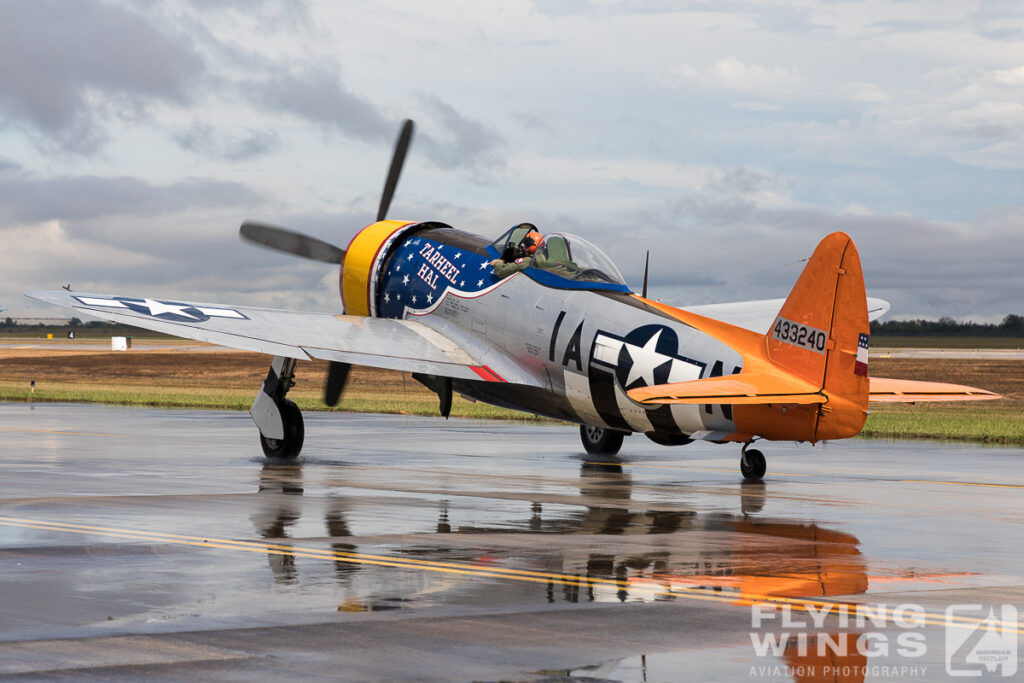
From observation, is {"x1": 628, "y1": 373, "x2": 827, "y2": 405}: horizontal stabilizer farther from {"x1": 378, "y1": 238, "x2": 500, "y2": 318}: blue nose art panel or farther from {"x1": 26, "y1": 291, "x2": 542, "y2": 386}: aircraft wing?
{"x1": 378, "y1": 238, "x2": 500, "y2": 318}: blue nose art panel

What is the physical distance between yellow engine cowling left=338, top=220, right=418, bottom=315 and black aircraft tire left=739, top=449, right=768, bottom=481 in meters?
7.78

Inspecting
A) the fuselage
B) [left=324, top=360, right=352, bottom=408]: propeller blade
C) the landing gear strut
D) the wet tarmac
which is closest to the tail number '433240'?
the fuselage

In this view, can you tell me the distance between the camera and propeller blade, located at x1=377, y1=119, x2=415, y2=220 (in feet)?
88.5

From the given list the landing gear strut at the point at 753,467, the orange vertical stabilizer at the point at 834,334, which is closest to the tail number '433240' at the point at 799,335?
the orange vertical stabilizer at the point at 834,334

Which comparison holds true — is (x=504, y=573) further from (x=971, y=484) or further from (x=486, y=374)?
(x=486, y=374)

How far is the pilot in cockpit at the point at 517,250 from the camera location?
841 inches

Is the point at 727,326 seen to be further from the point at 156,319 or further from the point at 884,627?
the point at 884,627

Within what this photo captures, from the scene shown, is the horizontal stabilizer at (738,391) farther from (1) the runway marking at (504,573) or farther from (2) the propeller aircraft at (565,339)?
(1) the runway marking at (504,573)

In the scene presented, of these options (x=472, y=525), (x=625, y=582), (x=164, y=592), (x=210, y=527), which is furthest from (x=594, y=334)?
(x=164, y=592)

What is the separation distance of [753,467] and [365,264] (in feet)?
27.5

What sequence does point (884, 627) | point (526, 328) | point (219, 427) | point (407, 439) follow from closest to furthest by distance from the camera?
1. point (884, 627)
2. point (526, 328)
3. point (407, 439)
4. point (219, 427)

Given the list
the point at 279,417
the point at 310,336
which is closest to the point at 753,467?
the point at 310,336

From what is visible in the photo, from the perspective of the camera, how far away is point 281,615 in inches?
340

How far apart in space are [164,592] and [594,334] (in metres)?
10.7
